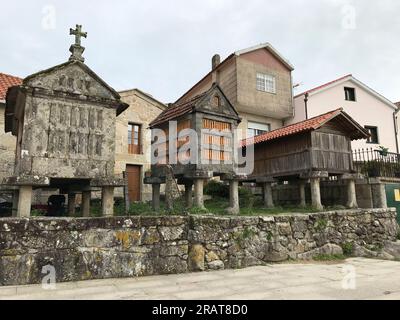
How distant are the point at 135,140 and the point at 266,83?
27.9ft

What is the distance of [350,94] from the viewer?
2127 centimetres

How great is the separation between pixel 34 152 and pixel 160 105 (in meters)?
12.1

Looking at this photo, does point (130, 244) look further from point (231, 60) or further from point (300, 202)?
point (231, 60)

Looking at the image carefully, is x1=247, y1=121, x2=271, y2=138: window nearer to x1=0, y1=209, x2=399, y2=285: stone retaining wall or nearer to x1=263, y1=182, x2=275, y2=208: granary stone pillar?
x1=263, y1=182, x2=275, y2=208: granary stone pillar

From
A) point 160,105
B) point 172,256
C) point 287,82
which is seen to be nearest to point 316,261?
point 172,256

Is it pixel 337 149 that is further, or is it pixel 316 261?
pixel 337 149

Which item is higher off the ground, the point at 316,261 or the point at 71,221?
the point at 71,221

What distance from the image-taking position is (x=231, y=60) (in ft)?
59.5

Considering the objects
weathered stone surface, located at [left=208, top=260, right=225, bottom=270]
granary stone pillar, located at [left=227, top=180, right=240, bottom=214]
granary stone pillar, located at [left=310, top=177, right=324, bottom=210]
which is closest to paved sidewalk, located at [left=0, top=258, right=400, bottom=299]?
weathered stone surface, located at [left=208, top=260, right=225, bottom=270]

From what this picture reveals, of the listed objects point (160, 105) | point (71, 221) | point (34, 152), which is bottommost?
point (71, 221)

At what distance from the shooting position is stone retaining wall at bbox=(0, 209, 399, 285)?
217 inches

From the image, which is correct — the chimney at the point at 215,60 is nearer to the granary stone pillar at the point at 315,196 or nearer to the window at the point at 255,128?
the window at the point at 255,128
